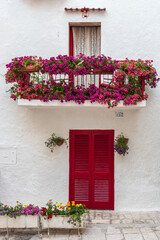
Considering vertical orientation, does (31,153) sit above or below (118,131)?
below

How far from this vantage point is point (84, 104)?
7.07 m

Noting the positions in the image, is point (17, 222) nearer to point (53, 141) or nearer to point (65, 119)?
point (53, 141)

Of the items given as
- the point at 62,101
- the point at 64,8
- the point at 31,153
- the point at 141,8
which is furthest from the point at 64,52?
the point at 31,153

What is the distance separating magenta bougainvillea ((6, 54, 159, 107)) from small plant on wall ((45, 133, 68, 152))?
1287mm

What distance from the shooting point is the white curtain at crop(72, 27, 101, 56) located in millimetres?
8312

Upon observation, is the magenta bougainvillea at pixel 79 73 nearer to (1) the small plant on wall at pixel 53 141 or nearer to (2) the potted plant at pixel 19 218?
(1) the small plant on wall at pixel 53 141

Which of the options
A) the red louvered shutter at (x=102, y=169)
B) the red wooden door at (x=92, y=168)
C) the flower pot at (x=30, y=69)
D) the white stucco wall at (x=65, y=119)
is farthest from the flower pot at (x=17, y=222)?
the flower pot at (x=30, y=69)

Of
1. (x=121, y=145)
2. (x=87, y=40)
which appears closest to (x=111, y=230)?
(x=121, y=145)

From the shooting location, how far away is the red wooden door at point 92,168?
7.98 metres

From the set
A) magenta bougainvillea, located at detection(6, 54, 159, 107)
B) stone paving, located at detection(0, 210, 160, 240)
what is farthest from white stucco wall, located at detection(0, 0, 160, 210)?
magenta bougainvillea, located at detection(6, 54, 159, 107)

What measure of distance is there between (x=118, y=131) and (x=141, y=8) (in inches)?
138

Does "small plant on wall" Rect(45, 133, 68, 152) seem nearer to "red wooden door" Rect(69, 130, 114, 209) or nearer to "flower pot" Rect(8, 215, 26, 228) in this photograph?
"red wooden door" Rect(69, 130, 114, 209)

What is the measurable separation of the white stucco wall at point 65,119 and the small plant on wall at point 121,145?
212mm

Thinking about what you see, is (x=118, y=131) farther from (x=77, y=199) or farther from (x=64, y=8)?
(x=64, y=8)
